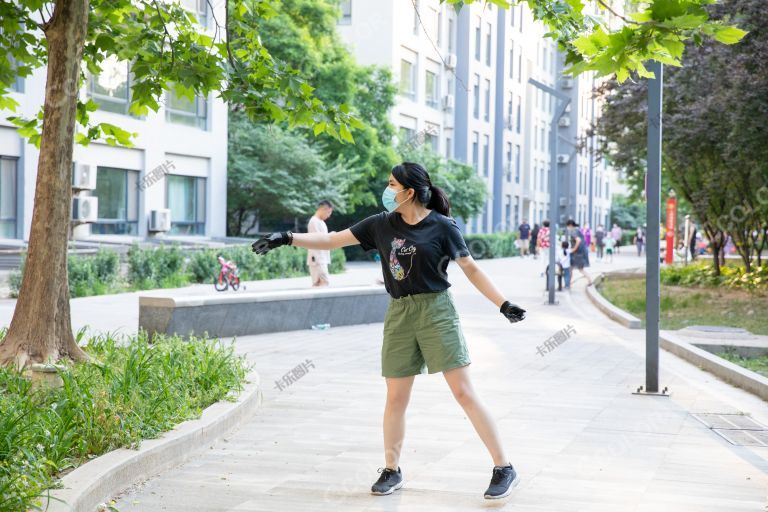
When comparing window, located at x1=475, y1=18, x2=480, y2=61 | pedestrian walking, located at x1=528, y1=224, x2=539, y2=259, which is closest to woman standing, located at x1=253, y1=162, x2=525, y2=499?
pedestrian walking, located at x1=528, y1=224, x2=539, y2=259

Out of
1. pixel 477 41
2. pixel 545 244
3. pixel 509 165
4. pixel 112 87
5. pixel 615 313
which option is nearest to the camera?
pixel 615 313

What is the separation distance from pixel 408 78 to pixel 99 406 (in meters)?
43.5

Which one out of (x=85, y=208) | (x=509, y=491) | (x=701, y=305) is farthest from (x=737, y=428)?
(x=85, y=208)

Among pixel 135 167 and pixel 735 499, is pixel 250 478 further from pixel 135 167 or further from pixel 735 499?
pixel 135 167

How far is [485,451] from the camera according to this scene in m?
6.81

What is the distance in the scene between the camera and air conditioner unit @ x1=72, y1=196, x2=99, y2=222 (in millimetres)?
24681

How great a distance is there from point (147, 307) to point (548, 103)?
2638 inches

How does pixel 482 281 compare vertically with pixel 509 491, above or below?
above

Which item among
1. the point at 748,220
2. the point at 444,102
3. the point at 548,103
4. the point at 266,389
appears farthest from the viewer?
the point at 548,103

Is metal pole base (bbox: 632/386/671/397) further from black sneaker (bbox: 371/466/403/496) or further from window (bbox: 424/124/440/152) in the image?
window (bbox: 424/124/440/152)

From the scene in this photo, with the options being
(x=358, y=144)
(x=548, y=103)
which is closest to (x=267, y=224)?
(x=358, y=144)

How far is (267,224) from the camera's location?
40.5m

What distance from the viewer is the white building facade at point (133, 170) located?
78.8 feet

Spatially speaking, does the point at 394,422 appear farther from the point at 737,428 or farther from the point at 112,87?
the point at 112,87
